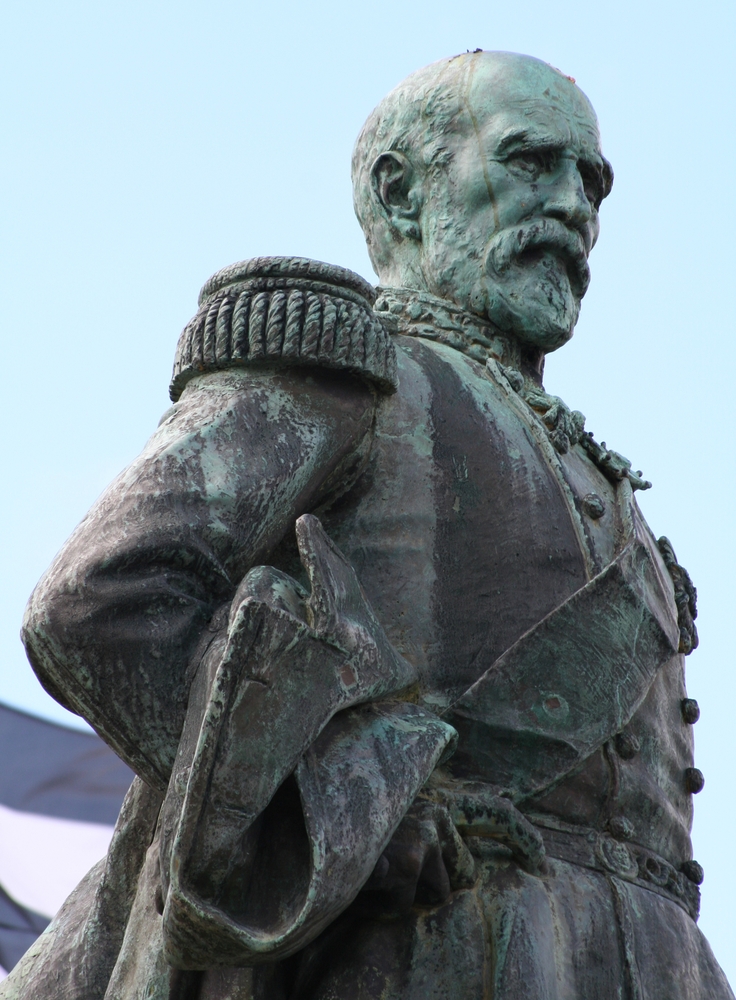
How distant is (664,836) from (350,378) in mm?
1368

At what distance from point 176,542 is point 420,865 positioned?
0.87m

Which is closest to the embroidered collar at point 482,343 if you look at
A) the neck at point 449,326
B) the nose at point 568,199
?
the neck at point 449,326

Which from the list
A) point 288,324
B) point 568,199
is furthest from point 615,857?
point 568,199

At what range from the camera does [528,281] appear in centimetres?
485

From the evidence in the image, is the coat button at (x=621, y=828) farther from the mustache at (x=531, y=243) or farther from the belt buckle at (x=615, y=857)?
the mustache at (x=531, y=243)

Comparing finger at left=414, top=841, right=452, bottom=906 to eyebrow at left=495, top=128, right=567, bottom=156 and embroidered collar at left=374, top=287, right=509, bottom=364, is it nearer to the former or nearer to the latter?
embroidered collar at left=374, top=287, right=509, bottom=364

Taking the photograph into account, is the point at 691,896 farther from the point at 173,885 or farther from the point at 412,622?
the point at 173,885

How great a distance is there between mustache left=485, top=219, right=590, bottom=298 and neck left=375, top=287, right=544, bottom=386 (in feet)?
0.52

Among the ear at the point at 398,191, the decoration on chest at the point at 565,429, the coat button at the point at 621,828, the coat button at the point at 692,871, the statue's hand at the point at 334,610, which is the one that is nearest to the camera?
the statue's hand at the point at 334,610

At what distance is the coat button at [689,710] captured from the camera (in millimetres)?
4566

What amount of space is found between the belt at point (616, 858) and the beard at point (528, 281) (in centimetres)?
149

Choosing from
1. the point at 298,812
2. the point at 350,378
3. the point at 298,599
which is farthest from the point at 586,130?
the point at 298,812

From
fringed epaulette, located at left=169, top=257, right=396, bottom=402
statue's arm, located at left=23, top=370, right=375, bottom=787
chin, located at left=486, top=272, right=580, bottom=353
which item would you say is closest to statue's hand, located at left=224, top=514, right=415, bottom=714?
statue's arm, located at left=23, top=370, right=375, bottom=787

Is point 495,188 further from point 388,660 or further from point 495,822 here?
point 495,822
